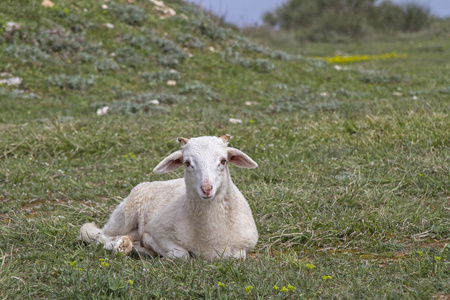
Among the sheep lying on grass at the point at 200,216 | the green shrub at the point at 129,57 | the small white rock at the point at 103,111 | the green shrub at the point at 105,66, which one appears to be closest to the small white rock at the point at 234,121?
the small white rock at the point at 103,111

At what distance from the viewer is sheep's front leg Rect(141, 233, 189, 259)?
12.6 ft

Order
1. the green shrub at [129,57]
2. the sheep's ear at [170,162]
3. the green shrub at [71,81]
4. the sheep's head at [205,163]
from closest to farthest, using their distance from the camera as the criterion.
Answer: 1. the sheep's head at [205,163]
2. the sheep's ear at [170,162]
3. the green shrub at [71,81]
4. the green shrub at [129,57]

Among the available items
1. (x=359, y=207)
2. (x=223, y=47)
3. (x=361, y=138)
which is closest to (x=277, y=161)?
(x=361, y=138)

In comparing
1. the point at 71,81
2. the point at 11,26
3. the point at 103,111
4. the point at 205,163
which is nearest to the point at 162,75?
the point at 71,81

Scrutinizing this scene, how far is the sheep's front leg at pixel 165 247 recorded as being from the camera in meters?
3.83

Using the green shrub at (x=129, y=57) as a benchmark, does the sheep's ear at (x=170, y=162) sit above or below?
above

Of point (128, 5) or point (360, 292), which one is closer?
point (360, 292)

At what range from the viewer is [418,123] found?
717 cm

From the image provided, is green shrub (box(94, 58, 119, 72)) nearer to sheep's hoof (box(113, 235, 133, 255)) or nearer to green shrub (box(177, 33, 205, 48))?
green shrub (box(177, 33, 205, 48))

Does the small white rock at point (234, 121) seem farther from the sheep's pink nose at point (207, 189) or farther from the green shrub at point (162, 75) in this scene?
the sheep's pink nose at point (207, 189)

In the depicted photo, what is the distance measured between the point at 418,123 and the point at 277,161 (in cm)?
221

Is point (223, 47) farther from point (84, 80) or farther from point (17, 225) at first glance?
point (17, 225)

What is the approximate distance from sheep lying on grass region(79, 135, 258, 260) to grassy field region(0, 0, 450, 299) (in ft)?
0.54

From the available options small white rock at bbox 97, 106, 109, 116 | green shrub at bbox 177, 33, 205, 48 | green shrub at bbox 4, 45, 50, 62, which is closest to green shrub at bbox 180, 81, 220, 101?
small white rock at bbox 97, 106, 109, 116
